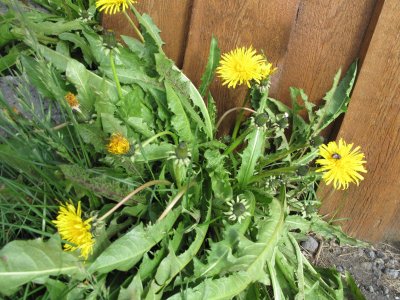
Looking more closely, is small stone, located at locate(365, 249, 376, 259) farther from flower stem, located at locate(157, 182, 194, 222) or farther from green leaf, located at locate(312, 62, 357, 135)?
flower stem, located at locate(157, 182, 194, 222)

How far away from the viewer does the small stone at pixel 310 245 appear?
2.49m

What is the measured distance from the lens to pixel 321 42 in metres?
2.29

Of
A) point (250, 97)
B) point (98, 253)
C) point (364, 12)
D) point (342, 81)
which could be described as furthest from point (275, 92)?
point (98, 253)

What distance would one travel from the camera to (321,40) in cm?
229

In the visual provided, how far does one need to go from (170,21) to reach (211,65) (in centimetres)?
39

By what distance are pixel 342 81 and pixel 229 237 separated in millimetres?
877

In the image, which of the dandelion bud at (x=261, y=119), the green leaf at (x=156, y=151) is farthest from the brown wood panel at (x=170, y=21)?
the dandelion bud at (x=261, y=119)

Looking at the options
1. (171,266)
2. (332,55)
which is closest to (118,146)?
(171,266)

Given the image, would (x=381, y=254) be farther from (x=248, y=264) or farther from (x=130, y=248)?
(x=130, y=248)

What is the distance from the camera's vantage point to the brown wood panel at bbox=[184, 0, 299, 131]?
2312mm

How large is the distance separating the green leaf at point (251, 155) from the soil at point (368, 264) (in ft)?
1.82

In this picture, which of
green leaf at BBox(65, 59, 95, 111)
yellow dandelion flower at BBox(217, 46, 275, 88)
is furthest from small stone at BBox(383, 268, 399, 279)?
green leaf at BBox(65, 59, 95, 111)

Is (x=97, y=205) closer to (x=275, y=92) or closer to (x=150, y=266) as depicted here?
(x=150, y=266)

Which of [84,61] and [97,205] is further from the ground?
[84,61]
